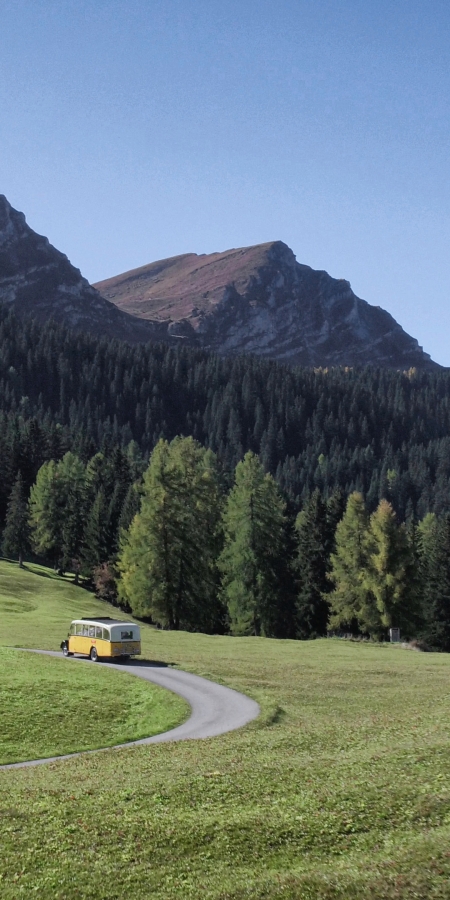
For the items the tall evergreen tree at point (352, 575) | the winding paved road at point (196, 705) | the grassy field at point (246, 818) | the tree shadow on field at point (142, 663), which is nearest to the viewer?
the grassy field at point (246, 818)

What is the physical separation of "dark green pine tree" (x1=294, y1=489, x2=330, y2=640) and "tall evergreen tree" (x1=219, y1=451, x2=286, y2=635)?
4.02 m

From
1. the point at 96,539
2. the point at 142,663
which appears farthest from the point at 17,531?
the point at 142,663

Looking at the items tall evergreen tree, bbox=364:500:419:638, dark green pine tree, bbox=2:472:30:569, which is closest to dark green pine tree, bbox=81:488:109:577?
dark green pine tree, bbox=2:472:30:569

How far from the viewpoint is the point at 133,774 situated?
20.7 metres

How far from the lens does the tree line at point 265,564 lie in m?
75.9

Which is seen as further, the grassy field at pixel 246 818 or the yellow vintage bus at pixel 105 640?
the yellow vintage bus at pixel 105 640

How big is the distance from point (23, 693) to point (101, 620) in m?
16.6

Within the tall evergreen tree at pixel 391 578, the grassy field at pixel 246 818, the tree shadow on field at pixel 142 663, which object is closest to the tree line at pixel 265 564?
the tall evergreen tree at pixel 391 578

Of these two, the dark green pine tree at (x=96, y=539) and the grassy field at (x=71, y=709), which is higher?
the dark green pine tree at (x=96, y=539)

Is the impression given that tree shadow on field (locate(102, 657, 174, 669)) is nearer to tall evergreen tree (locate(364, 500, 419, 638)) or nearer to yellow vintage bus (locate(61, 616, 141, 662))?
yellow vintage bus (locate(61, 616, 141, 662))

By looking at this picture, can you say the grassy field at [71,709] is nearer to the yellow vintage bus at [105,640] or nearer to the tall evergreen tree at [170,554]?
the yellow vintage bus at [105,640]

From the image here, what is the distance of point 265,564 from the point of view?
7962 cm

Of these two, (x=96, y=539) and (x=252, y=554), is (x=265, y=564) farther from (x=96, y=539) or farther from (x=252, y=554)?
(x=96, y=539)

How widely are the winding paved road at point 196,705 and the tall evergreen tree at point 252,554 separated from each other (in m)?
32.1
